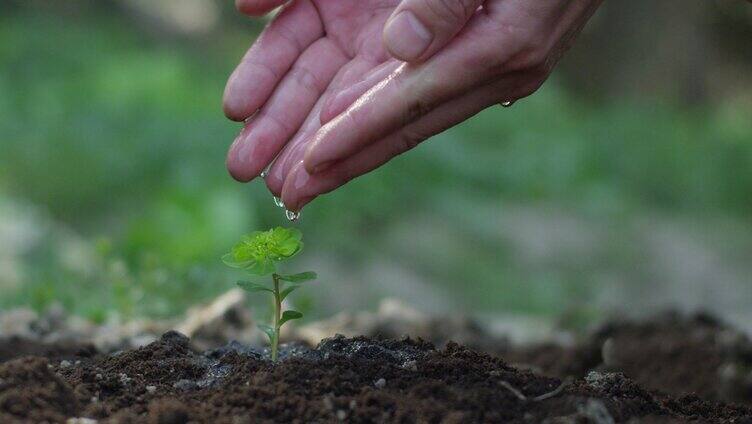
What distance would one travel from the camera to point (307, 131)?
2.73 metres

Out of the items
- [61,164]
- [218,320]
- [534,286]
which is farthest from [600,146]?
[218,320]

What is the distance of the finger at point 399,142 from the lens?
7.87ft

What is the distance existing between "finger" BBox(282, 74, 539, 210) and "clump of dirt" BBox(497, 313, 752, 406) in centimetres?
127

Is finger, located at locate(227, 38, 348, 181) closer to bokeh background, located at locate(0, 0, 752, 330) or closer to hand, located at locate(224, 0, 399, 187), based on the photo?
hand, located at locate(224, 0, 399, 187)

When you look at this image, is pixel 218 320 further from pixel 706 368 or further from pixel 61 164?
pixel 61 164

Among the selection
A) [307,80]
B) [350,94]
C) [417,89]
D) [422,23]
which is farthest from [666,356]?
[422,23]

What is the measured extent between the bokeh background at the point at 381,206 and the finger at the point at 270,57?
133cm

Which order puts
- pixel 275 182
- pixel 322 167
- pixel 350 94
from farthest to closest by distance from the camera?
pixel 275 182 → pixel 350 94 → pixel 322 167

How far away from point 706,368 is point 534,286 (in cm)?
210

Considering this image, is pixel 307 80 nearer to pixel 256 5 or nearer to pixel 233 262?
pixel 256 5

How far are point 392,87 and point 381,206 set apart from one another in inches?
166

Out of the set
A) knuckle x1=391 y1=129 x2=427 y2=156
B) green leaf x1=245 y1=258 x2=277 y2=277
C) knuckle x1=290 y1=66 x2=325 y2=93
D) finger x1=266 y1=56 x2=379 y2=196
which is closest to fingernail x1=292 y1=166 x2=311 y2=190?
finger x1=266 y1=56 x2=379 y2=196

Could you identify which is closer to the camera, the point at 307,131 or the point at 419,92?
the point at 419,92

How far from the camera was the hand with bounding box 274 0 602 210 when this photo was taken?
2.22m
